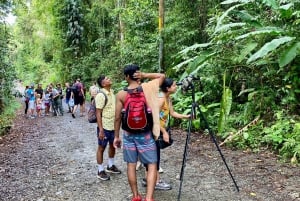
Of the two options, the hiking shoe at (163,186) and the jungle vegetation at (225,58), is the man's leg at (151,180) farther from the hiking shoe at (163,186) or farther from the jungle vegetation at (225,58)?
the jungle vegetation at (225,58)

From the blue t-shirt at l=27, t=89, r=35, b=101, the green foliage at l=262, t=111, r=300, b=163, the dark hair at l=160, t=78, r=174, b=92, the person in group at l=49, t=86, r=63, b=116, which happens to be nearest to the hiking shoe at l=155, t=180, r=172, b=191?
the dark hair at l=160, t=78, r=174, b=92

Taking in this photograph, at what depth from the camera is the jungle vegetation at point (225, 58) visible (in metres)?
6.41

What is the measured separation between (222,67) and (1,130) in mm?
7280

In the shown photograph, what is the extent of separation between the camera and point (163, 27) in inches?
473

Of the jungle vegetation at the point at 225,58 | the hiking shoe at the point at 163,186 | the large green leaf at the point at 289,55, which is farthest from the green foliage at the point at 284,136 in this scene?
the hiking shoe at the point at 163,186

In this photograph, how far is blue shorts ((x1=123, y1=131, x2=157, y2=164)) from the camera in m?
4.12

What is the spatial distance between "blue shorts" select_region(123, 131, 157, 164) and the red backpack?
0.10 metres

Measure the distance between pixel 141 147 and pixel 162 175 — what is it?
177 centimetres

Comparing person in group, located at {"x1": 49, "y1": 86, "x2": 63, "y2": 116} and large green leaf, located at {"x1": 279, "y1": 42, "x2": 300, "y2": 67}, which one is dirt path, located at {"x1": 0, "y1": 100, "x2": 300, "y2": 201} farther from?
person in group, located at {"x1": 49, "y1": 86, "x2": 63, "y2": 116}

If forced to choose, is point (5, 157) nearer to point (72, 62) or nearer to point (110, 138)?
point (110, 138)

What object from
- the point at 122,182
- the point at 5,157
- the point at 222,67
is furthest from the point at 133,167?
the point at 222,67

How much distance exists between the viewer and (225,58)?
8289 mm

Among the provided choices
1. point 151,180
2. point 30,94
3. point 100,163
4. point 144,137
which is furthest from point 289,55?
point 30,94

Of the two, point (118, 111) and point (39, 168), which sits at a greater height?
point (118, 111)
